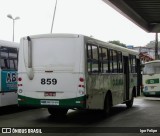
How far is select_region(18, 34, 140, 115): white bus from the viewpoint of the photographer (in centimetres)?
1356

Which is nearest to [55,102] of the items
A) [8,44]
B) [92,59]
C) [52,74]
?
[52,74]

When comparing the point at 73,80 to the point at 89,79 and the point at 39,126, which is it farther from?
the point at 39,126

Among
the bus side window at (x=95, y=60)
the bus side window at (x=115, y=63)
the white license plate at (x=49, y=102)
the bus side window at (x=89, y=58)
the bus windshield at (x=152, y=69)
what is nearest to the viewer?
the white license plate at (x=49, y=102)

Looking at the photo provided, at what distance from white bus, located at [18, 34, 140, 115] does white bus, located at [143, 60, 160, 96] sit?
14.8m

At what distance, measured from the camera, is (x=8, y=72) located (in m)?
17.0

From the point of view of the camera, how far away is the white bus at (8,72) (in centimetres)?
1648

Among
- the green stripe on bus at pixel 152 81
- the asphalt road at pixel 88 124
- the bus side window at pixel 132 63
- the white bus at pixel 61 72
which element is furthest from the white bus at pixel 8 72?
the green stripe on bus at pixel 152 81

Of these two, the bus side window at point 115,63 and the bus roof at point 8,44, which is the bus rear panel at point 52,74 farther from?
the bus side window at point 115,63

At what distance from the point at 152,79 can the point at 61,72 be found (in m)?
16.9

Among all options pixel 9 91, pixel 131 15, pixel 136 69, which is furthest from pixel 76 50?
pixel 136 69

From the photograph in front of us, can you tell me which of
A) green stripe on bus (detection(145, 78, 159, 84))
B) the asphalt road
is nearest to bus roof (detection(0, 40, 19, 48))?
the asphalt road

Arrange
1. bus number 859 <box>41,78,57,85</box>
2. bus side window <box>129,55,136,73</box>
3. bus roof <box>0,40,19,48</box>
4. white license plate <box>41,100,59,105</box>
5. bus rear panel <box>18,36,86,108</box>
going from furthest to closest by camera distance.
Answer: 1. bus side window <box>129,55,136,73</box>
2. bus roof <box>0,40,19,48</box>
3. bus number 859 <box>41,78,57,85</box>
4. white license plate <box>41,100,59,105</box>
5. bus rear panel <box>18,36,86,108</box>

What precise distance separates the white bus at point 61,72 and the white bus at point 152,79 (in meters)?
14.8

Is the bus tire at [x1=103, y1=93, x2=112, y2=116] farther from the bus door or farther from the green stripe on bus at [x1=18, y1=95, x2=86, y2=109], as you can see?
the bus door
